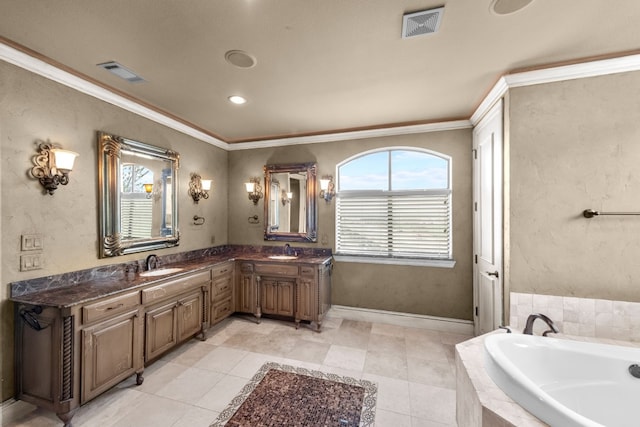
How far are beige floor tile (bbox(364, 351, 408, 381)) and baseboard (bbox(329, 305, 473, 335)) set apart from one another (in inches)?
30.1

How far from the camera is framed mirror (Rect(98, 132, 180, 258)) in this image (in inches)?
94.7

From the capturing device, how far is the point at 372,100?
267cm

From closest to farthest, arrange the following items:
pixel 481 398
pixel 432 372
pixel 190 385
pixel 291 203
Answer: pixel 481 398 < pixel 190 385 < pixel 432 372 < pixel 291 203

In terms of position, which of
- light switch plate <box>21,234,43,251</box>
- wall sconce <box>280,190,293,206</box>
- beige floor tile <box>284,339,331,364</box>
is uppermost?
wall sconce <box>280,190,293,206</box>

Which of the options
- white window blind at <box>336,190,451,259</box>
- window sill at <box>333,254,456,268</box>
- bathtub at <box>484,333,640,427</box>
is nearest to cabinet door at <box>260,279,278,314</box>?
window sill at <box>333,254,456,268</box>

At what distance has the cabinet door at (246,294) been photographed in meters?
3.49

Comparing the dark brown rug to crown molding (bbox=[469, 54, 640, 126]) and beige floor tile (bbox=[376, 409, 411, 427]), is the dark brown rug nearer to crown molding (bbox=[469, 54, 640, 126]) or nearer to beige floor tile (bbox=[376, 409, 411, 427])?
beige floor tile (bbox=[376, 409, 411, 427])

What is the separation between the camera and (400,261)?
11.2 feet

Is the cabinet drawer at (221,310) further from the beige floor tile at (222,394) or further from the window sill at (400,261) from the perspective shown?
the window sill at (400,261)

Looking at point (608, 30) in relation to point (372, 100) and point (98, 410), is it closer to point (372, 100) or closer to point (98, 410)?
point (372, 100)

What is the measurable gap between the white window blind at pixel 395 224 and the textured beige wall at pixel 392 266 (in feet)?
→ 0.44

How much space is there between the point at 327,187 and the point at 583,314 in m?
2.87

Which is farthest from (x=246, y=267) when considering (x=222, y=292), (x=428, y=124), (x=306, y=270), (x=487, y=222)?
(x=428, y=124)

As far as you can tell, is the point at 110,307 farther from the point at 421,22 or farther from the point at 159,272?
the point at 421,22
